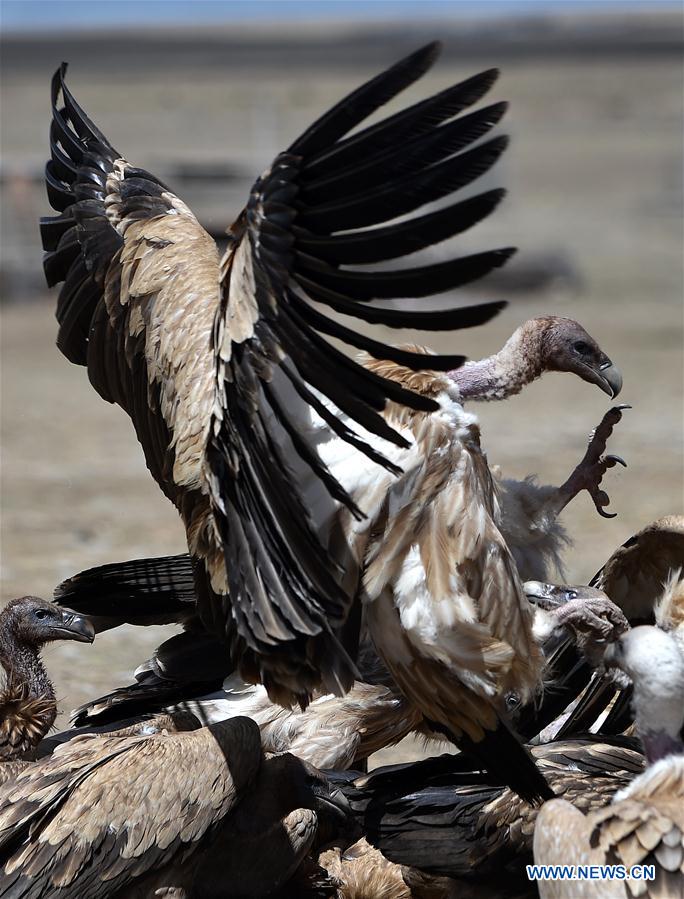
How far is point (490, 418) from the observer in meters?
12.4

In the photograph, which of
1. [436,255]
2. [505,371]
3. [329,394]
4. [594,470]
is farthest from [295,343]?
[436,255]

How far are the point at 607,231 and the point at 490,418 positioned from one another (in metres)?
16.9

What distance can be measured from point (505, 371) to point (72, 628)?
5.55 feet

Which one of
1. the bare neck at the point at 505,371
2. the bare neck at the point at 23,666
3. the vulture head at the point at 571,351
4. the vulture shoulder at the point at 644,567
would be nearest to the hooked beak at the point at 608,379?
the vulture head at the point at 571,351

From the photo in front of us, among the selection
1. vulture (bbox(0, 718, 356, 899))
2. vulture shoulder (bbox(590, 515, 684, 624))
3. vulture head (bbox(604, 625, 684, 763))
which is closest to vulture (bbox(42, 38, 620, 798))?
vulture (bbox(0, 718, 356, 899))

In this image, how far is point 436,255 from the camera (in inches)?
672

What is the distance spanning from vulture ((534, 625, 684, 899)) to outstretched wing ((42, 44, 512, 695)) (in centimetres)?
75

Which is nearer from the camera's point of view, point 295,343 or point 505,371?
point 295,343

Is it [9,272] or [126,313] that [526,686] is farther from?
[9,272]

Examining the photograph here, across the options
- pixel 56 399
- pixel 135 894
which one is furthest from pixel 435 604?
pixel 56 399

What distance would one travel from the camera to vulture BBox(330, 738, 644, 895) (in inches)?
161

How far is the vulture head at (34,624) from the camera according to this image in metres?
4.79

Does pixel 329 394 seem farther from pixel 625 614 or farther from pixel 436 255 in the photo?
pixel 436 255

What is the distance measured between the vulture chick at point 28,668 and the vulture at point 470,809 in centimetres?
102
